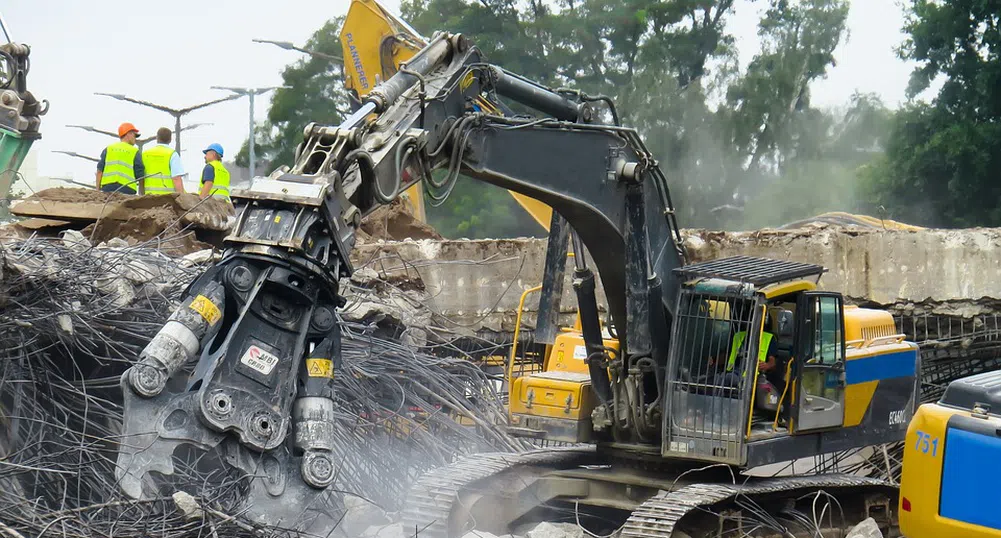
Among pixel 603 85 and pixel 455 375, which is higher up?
pixel 603 85

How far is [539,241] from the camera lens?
504 inches

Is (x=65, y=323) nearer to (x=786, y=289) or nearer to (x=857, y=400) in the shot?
(x=786, y=289)

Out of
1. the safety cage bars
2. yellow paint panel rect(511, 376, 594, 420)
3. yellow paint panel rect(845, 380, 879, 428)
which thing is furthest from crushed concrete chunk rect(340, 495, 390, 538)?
yellow paint panel rect(845, 380, 879, 428)

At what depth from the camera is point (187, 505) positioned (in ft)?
16.3

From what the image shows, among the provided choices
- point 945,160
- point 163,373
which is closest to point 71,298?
point 163,373

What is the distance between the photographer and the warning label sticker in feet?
16.5

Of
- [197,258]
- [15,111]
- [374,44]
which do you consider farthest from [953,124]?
[15,111]

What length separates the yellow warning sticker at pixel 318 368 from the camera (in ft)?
17.3

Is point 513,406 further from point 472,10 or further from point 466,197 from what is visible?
point 472,10

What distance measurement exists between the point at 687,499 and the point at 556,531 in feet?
2.73

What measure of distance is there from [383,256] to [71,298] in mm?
5539

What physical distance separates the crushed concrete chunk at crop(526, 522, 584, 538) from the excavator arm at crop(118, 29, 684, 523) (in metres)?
2.04

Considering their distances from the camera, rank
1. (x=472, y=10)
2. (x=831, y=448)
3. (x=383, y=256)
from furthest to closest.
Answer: (x=472, y=10) < (x=383, y=256) < (x=831, y=448)

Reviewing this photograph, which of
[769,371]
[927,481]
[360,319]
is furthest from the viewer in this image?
[360,319]
